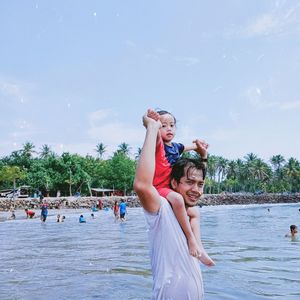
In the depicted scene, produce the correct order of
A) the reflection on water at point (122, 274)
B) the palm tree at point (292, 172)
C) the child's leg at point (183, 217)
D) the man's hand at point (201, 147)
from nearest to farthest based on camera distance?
the child's leg at point (183, 217) → the man's hand at point (201, 147) → the reflection on water at point (122, 274) → the palm tree at point (292, 172)

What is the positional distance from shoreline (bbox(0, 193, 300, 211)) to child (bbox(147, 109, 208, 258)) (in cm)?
2940

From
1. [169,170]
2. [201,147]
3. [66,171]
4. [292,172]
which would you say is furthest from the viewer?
[292,172]

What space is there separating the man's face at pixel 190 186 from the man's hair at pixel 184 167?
2 cm

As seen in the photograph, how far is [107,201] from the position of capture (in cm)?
7981

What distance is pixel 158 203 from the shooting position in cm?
225

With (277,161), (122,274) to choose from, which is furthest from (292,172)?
(122,274)

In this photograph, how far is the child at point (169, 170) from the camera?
233 centimetres

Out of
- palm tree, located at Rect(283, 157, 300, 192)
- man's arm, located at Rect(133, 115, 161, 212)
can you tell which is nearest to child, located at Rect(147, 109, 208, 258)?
man's arm, located at Rect(133, 115, 161, 212)

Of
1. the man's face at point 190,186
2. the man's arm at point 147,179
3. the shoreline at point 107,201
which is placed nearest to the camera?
the man's arm at point 147,179

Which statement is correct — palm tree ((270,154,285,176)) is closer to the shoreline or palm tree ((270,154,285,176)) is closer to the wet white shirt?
the shoreline

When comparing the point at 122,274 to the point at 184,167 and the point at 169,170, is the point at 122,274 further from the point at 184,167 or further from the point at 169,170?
the point at 184,167

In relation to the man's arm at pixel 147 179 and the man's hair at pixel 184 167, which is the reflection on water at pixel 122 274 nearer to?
the man's hair at pixel 184 167

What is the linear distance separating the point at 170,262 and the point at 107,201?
258 ft

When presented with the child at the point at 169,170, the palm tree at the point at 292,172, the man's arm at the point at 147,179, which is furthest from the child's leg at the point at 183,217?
the palm tree at the point at 292,172
